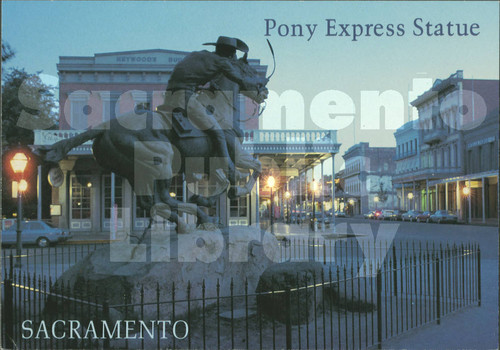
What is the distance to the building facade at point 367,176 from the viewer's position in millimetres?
81875

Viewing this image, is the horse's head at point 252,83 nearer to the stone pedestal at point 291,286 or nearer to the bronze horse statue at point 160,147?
the bronze horse statue at point 160,147

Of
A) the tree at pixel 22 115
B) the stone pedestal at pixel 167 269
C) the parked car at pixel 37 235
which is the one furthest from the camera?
the tree at pixel 22 115

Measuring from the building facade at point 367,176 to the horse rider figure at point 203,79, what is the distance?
71.4 m

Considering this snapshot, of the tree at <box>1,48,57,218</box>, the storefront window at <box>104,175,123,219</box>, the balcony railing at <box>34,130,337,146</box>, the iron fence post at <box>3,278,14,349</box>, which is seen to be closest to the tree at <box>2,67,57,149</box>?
the tree at <box>1,48,57,218</box>

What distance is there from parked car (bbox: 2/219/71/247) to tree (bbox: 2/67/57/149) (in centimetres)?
589

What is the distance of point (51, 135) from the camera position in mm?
21531

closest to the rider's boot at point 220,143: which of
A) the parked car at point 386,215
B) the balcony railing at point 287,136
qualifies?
the balcony railing at point 287,136

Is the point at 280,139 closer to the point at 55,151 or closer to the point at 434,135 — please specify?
the point at 55,151

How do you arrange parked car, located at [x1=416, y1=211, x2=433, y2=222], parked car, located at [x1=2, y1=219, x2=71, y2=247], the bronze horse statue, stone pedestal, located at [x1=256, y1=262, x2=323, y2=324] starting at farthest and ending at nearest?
parked car, located at [x1=416, y1=211, x2=433, y2=222] → parked car, located at [x1=2, y1=219, x2=71, y2=247] → the bronze horse statue → stone pedestal, located at [x1=256, y1=262, x2=323, y2=324]

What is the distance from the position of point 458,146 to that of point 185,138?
5082 centimetres

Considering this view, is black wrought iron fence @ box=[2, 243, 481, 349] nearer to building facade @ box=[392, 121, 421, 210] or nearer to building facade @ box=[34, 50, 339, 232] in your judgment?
building facade @ box=[34, 50, 339, 232]

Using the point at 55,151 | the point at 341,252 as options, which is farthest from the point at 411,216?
the point at 55,151

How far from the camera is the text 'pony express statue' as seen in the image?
6.44 meters

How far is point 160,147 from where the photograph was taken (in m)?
6.50
